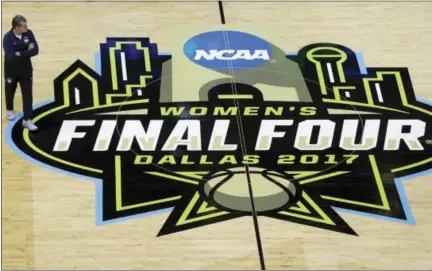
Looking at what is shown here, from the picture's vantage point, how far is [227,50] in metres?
14.3

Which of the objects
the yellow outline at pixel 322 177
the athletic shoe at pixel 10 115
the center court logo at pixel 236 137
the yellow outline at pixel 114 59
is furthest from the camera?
the yellow outline at pixel 114 59

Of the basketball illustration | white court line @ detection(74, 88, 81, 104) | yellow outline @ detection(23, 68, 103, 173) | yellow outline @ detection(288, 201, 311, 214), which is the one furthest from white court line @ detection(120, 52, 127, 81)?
yellow outline @ detection(288, 201, 311, 214)

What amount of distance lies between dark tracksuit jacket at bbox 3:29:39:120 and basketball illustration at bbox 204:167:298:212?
2.60m

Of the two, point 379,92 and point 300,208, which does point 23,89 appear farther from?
point 379,92

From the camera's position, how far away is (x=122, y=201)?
11.5 metres

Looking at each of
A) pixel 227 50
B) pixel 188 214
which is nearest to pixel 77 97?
pixel 227 50

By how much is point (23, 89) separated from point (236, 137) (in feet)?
9.38

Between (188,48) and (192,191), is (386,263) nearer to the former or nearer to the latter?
(192,191)

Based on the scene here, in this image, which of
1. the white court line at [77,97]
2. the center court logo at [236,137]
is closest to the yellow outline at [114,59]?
the center court logo at [236,137]

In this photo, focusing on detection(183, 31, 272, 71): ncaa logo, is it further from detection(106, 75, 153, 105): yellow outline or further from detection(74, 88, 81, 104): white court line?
detection(74, 88, 81, 104): white court line

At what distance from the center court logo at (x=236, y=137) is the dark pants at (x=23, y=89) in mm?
346

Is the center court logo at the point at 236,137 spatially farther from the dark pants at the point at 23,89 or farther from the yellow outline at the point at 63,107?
the dark pants at the point at 23,89

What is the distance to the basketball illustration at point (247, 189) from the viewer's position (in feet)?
37.8

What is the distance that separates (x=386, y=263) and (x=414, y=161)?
81.5 inches
